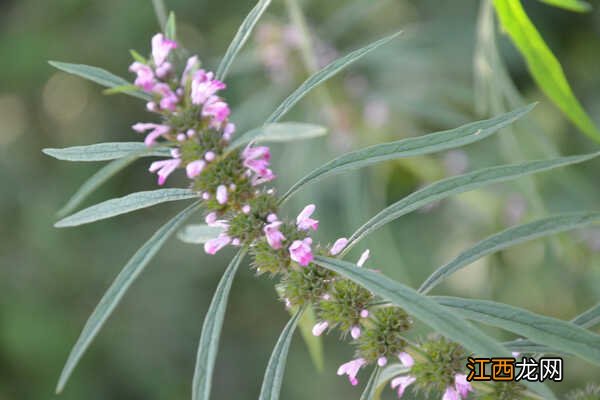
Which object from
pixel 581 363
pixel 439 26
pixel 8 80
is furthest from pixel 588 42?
pixel 8 80

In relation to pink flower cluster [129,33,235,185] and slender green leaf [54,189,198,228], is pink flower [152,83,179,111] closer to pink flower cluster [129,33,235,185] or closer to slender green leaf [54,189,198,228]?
pink flower cluster [129,33,235,185]

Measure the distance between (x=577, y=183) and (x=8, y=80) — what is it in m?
3.03

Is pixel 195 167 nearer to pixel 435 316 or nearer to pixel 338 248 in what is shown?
pixel 338 248

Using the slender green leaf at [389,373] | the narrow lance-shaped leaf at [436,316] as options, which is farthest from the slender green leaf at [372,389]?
the narrow lance-shaped leaf at [436,316]

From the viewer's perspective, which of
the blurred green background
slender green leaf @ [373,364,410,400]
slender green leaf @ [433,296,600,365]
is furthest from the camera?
the blurred green background

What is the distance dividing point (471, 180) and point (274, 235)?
0.90 feet

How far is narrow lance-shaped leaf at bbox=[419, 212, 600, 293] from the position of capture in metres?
0.93

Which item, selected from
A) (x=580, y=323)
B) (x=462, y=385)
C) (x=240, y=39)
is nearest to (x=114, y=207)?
(x=240, y=39)

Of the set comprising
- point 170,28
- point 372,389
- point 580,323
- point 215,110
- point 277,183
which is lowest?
point 372,389

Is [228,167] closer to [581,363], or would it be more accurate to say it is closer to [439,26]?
[581,363]

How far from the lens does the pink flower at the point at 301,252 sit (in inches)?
36.9

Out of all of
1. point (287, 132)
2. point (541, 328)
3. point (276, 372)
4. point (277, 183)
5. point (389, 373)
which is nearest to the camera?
point (287, 132)

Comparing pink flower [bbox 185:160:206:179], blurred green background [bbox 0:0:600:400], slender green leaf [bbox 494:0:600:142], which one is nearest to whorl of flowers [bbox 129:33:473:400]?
pink flower [bbox 185:160:206:179]

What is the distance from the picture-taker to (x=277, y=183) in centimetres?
305
